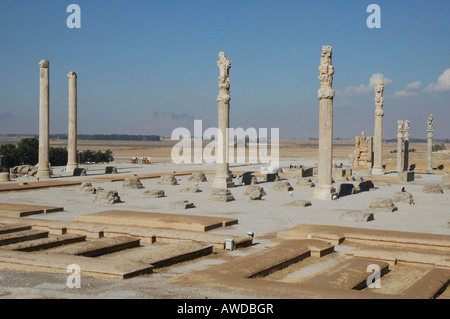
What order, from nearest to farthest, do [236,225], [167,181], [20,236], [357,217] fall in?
[20,236] → [236,225] → [357,217] → [167,181]

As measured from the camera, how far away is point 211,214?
653 inches

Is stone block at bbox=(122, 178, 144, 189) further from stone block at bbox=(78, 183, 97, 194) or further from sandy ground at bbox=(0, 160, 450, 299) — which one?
stone block at bbox=(78, 183, 97, 194)

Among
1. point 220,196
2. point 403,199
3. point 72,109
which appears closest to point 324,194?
point 403,199

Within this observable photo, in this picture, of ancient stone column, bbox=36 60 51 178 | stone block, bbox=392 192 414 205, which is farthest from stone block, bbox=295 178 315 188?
ancient stone column, bbox=36 60 51 178

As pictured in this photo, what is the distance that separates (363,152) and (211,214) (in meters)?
32.6

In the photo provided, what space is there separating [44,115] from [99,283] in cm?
2660

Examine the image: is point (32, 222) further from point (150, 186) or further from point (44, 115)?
point (44, 115)

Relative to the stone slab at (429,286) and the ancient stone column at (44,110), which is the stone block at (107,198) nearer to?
the stone slab at (429,286)

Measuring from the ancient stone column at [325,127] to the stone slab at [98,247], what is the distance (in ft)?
38.4

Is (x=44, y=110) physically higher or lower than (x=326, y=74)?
lower

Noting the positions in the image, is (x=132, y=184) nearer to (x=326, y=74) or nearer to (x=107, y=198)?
(x=107, y=198)

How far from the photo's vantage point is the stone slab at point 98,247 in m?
9.94

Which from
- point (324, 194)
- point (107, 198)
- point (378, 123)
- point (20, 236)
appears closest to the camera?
point (20, 236)
